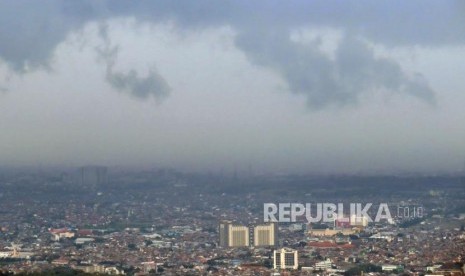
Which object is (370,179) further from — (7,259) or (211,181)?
(7,259)

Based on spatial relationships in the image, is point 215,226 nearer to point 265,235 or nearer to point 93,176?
point 265,235

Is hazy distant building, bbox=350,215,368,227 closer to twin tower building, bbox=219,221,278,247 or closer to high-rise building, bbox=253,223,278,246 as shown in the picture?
twin tower building, bbox=219,221,278,247

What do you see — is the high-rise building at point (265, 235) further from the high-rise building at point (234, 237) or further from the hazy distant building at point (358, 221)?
the hazy distant building at point (358, 221)

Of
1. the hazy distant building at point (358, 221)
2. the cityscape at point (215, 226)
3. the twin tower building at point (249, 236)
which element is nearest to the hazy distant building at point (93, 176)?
the cityscape at point (215, 226)

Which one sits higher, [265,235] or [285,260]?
[265,235]

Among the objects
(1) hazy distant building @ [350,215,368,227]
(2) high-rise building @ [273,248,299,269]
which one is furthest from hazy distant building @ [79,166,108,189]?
(2) high-rise building @ [273,248,299,269]

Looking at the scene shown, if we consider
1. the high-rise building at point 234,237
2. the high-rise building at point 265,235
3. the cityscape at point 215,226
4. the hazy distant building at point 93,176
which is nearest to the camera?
the cityscape at point 215,226

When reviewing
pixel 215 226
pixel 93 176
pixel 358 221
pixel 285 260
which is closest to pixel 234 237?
pixel 215 226

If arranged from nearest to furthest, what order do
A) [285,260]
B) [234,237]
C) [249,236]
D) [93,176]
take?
[285,260], [249,236], [234,237], [93,176]
